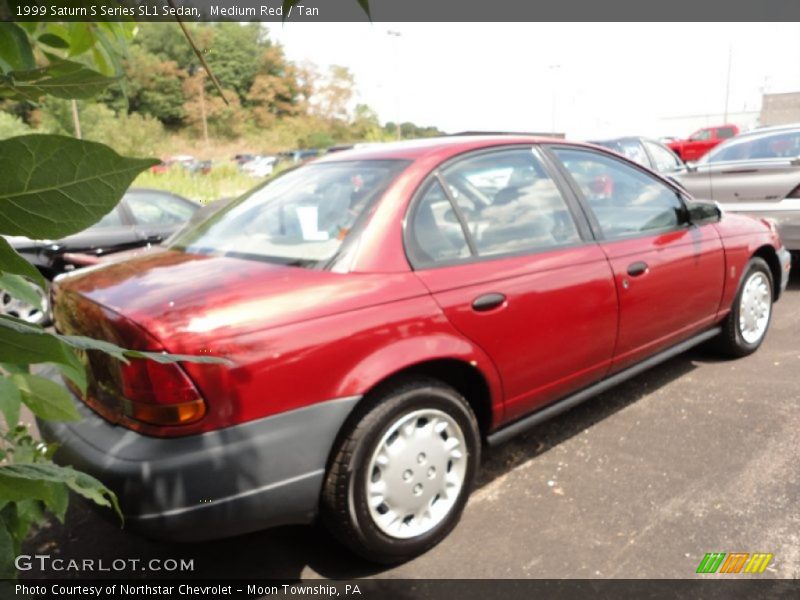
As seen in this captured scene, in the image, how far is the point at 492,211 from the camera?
2629 mm

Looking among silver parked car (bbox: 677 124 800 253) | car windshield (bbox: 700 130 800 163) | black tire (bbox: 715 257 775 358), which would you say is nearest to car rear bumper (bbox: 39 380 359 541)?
black tire (bbox: 715 257 775 358)

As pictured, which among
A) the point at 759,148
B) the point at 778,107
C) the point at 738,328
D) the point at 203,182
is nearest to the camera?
the point at 738,328

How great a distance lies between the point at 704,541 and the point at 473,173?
68.3 inches

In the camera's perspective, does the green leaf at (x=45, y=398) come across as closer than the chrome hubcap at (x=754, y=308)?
Yes

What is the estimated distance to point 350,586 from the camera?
2.14m

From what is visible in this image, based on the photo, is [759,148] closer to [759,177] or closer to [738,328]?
[759,177]

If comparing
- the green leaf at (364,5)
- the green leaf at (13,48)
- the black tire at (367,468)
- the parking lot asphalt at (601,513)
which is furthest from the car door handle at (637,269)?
the green leaf at (13,48)

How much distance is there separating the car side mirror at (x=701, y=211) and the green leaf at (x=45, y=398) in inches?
133

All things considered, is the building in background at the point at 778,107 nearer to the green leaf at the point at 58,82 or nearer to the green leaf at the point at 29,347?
the green leaf at the point at 58,82

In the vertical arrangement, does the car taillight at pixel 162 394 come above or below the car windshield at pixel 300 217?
below

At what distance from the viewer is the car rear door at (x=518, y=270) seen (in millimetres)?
2350

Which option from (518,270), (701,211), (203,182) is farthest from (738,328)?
(203,182)

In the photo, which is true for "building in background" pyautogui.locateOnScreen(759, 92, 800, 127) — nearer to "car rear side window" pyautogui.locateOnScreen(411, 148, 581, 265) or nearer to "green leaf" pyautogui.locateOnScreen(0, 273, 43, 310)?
"car rear side window" pyautogui.locateOnScreen(411, 148, 581, 265)

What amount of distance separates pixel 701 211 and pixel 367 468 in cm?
255
